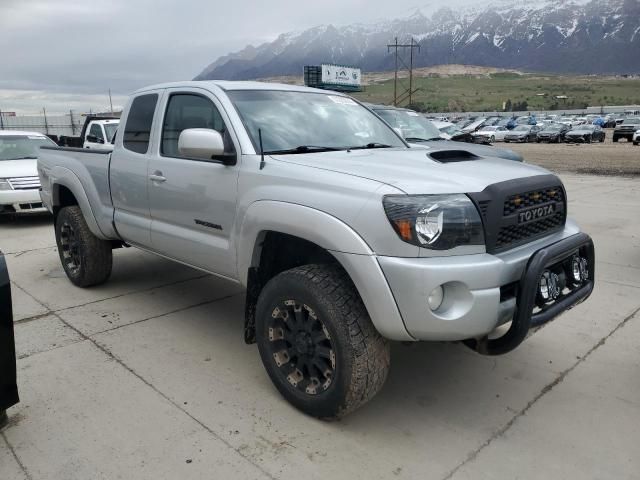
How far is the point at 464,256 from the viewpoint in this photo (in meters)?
2.66

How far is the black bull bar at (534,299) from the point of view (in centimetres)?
270

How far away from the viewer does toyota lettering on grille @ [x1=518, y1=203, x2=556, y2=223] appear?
2.96 meters

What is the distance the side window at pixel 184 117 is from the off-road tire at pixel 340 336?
129cm

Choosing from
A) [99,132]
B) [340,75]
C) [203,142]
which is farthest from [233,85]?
[340,75]

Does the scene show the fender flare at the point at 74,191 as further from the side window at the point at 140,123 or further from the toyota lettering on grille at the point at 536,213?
the toyota lettering on grille at the point at 536,213

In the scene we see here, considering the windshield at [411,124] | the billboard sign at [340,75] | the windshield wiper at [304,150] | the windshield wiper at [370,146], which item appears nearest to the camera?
the windshield wiper at [304,150]

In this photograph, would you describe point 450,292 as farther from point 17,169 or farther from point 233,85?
point 17,169

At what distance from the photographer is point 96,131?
42.4ft

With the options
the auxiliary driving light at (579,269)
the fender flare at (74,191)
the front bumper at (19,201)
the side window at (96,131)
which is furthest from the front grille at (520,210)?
the side window at (96,131)

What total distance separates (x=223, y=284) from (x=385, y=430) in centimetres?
299

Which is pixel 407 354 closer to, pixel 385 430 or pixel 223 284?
pixel 385 430

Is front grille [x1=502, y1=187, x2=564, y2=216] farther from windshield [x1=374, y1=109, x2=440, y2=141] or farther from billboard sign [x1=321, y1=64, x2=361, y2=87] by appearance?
billboard sign [x1=321, y1=64, x2=361, y2=87]

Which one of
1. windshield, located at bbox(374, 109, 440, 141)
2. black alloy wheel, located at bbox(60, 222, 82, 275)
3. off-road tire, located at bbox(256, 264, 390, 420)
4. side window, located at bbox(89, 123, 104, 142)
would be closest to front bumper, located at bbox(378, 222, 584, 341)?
off-road tire, located at bbox(256, 264, 390, 420)

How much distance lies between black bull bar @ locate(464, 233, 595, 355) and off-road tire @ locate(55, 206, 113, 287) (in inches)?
144
